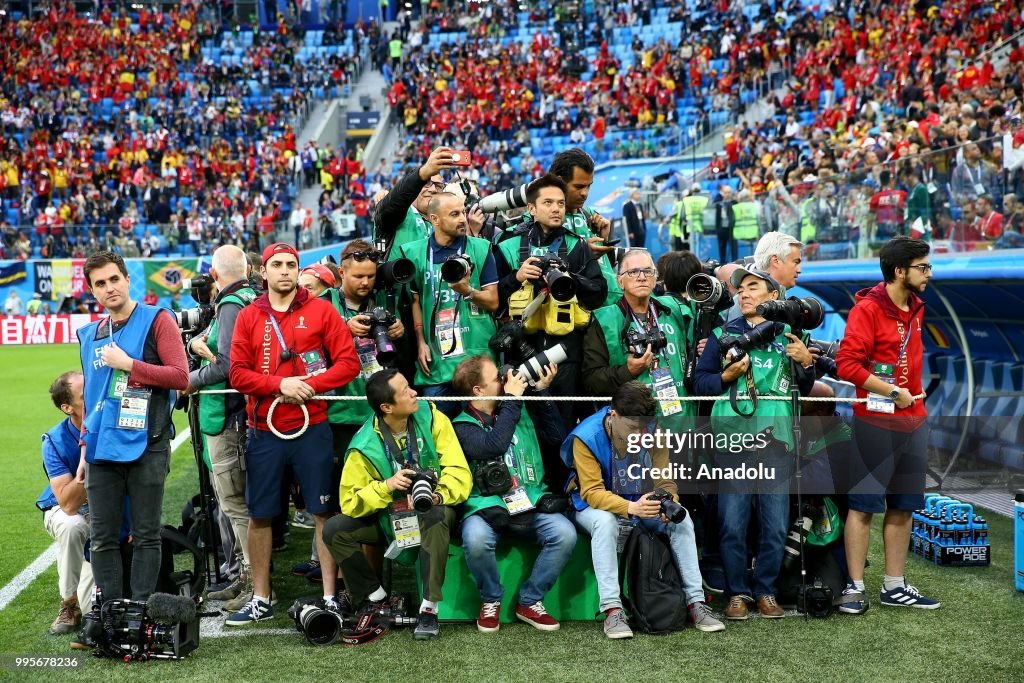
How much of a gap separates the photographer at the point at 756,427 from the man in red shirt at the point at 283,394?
6.57ft

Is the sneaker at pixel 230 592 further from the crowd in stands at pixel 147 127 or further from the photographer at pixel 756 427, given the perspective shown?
the crowd in stands at pixel 147 127

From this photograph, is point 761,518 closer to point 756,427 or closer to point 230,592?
point 756,427

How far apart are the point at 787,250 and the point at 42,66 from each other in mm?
38524

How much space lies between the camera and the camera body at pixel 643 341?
5.82 m

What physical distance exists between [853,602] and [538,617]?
167 centimetres

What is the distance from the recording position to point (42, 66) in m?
38.8

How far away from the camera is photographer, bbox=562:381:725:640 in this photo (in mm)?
5598

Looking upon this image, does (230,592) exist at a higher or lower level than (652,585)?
lower

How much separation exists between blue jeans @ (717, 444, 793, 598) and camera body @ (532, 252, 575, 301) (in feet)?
3.88

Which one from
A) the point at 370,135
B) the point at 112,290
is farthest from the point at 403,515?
the point at 370,135

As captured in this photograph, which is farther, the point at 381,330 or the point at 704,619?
the point at 381,330

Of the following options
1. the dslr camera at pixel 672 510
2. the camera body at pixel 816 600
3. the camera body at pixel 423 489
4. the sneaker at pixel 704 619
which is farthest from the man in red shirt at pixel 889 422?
the camera body at pixel 423 489

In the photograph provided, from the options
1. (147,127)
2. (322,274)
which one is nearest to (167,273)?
(147,127)

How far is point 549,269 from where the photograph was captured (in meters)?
5.88
